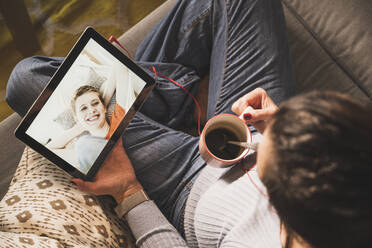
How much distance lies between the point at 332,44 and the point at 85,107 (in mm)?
906

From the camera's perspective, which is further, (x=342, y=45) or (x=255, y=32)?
(x=342, y=45)

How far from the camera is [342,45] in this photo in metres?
1.00

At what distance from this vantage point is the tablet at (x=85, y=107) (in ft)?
2.07

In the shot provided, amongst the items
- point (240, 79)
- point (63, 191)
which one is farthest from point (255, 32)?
point (63, 191)

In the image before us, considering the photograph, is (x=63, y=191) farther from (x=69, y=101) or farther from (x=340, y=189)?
(x=340, y=189)

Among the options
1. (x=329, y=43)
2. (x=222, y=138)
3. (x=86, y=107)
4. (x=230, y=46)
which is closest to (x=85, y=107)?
(x=86, y=107)

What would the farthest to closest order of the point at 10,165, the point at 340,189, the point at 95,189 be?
the point at 10,165, the point at 95,189, the point at 340,189

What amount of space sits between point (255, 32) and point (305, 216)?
2.01 ft

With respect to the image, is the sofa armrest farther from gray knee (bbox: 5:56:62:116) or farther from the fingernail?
the fingernail

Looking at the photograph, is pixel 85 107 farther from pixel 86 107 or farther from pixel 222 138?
pixel 222 138

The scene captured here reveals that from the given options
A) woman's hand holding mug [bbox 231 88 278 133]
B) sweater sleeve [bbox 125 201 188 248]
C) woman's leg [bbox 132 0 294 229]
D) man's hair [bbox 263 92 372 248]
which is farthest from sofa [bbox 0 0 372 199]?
man's hair [bbox 263 92 372 248]

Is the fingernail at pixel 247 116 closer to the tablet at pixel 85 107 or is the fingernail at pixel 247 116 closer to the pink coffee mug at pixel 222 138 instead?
the pink coffee mug at pixel 222 138

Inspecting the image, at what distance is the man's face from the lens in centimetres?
68

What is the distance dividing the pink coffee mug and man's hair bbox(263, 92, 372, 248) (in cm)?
23
